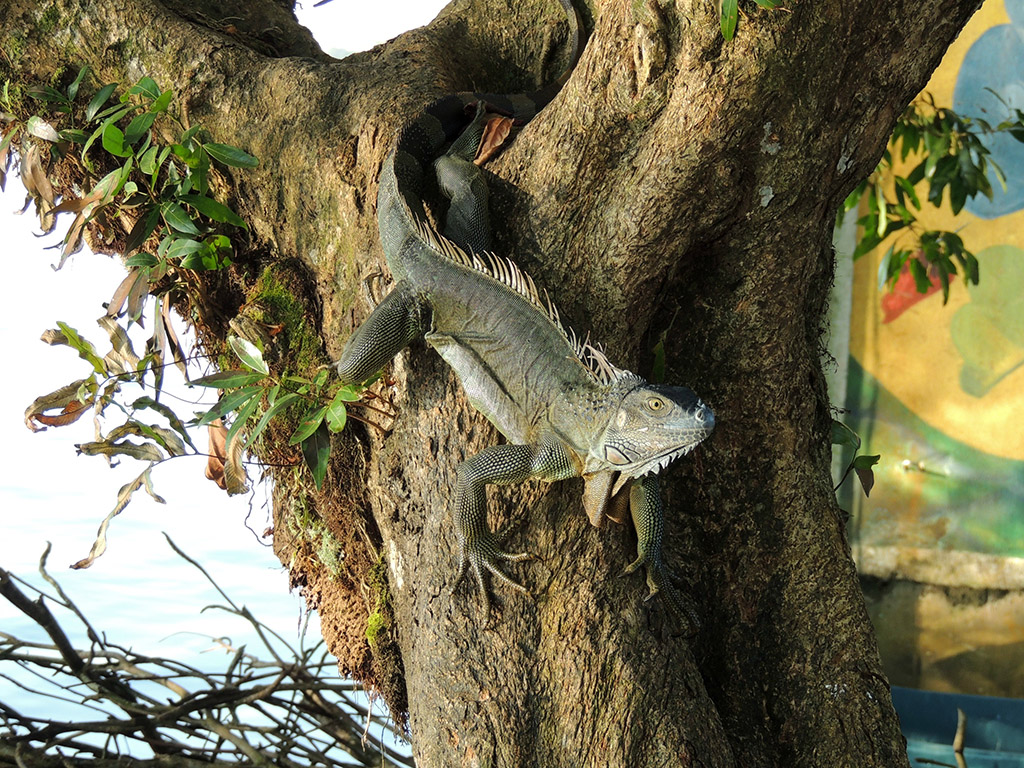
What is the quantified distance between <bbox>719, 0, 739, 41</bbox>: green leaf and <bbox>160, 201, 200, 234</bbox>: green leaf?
1.41 metres

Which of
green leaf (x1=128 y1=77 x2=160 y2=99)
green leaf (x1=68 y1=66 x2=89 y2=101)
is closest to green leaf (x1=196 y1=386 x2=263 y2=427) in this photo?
green leaf (x1=128 y1=77 x2=160 y2=99)

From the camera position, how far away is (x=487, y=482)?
1.83 metres

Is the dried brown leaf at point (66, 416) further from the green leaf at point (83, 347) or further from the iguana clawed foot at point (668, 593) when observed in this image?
the iguana clawed foot at point (668, 593)

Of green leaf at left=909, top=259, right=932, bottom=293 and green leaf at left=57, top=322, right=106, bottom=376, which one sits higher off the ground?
green leaf at left=909, top=259, right=932, bottom=293

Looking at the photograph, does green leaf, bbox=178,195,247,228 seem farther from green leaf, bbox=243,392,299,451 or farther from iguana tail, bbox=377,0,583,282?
green leaf, bbox=243,392,299,451

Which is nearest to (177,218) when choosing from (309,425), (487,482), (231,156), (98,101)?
(231,156)

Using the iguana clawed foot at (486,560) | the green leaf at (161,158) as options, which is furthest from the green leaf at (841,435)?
the green leaf at (161,158)

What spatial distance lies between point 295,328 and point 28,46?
121 cm

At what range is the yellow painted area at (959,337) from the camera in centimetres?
563

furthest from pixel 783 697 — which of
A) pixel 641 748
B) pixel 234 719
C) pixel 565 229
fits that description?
pixel 234 719

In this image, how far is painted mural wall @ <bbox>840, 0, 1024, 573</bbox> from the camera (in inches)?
221

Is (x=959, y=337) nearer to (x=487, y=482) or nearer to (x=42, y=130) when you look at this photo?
(x=487, y=482)

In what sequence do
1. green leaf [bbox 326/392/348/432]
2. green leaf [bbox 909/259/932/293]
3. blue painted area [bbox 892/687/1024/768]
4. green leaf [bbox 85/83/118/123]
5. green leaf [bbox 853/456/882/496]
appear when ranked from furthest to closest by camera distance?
blue painted area [bbox 892/687/1024/768] < green leaf [bbox 909/259/932/293] < green leaf [bbox 853/456/882/496] < green leaf [bbox 85/83/118/123] < green leaf [bbox 326/392/348/432]

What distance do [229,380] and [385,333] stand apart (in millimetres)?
425
